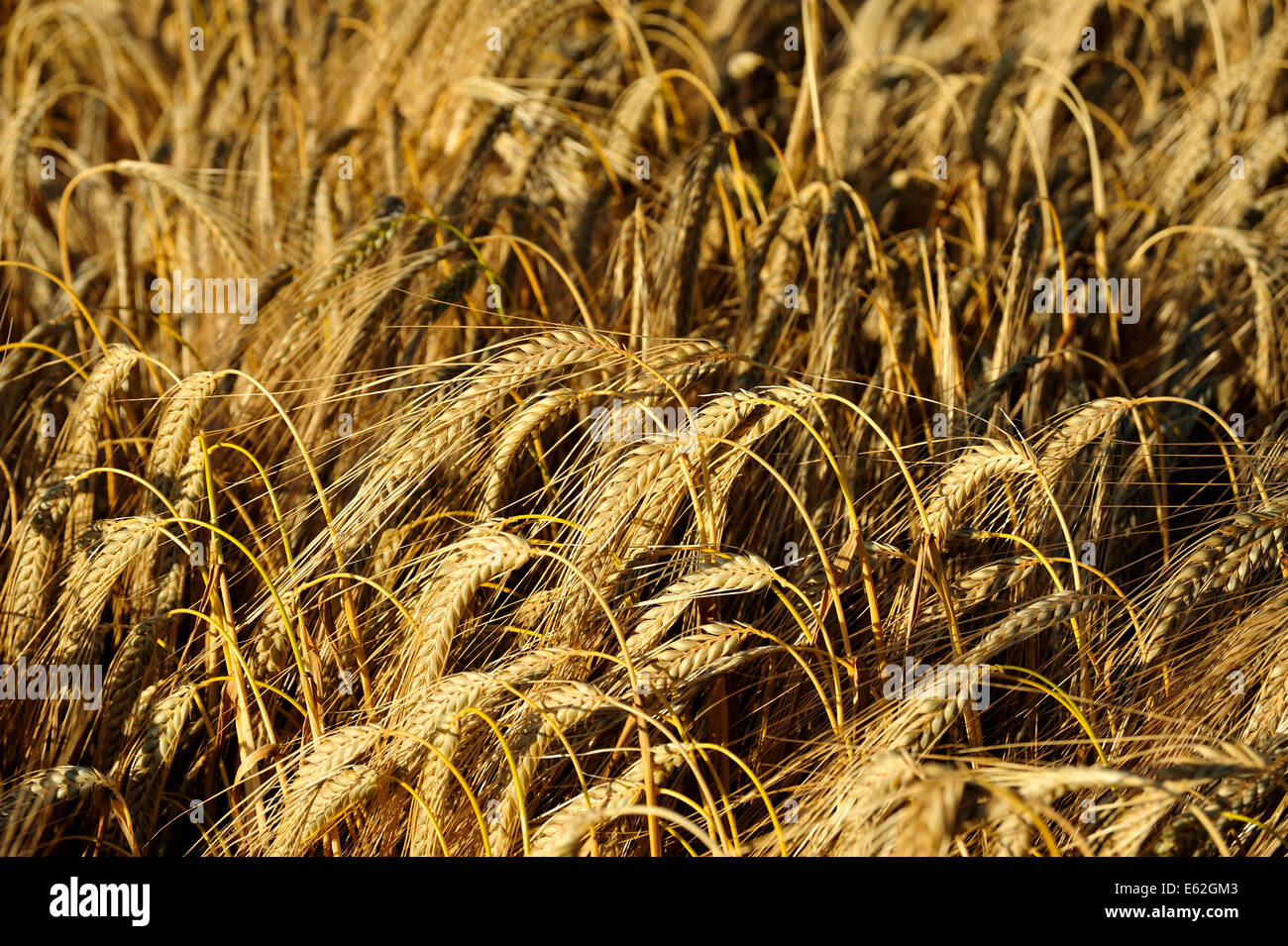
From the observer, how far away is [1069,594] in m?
1.43

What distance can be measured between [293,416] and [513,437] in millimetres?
722

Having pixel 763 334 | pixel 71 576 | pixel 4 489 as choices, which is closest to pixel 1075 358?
pixel 763 334

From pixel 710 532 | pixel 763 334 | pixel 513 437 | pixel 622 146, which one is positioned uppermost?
pixel 622 146

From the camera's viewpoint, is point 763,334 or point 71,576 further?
point 763,334

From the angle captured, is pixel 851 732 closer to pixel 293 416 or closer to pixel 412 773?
pixel 412 773

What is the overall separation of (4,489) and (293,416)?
2.21ft

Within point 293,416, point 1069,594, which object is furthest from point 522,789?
point 293,416

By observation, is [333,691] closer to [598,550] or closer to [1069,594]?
[598,550]

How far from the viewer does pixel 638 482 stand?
4.72 feet

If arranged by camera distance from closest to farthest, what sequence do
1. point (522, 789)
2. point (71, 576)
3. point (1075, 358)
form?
point (522, 789) < point (71, 576) < point (1075, 358)

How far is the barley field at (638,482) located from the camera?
54.7 inches

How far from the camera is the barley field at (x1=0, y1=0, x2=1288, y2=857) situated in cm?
139
